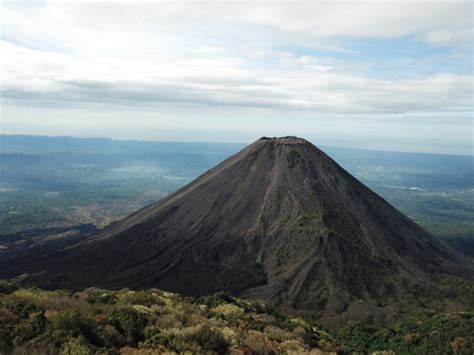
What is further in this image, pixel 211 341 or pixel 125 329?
pixel 125 329

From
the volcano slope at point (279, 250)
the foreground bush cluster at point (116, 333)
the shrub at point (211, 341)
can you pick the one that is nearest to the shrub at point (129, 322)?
the foreground bush cluster at point (116, 333)

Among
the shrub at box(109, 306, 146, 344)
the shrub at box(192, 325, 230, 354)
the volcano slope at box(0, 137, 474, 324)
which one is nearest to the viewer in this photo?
the shrub at box(192, 325, 230, 354)

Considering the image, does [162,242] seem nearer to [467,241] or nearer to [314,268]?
[314,268]

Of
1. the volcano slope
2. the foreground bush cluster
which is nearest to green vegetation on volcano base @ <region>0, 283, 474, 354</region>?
the foreground bush cluster

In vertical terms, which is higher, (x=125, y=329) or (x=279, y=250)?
(x=125, y=329)

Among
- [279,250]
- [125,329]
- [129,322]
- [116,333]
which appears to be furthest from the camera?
[279,250]

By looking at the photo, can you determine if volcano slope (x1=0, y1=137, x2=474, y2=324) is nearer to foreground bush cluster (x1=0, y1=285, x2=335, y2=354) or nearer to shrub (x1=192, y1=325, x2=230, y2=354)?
foreground bush cluster (x1=0, y1=285, x2=335, y2=354)

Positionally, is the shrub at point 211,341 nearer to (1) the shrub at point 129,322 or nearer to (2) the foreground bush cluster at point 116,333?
(2) the foreground bush cluster at point 116,333

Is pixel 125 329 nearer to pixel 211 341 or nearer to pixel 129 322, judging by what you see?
pixel 129 322

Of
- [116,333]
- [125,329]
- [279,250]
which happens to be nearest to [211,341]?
[125,329]
